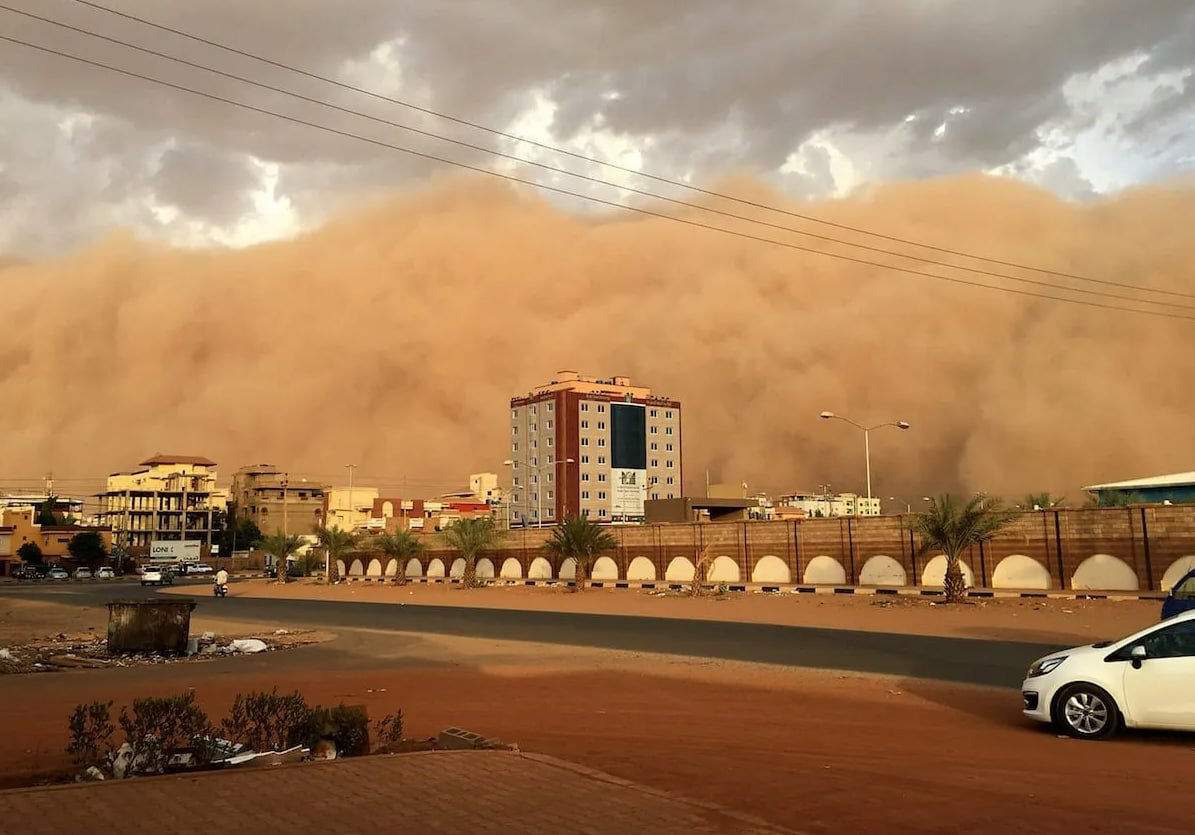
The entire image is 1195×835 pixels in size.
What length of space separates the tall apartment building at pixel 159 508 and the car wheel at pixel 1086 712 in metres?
129

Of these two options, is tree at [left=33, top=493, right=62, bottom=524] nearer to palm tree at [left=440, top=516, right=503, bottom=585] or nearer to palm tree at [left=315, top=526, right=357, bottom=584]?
palm tree at [left=315, top=526, right=357, bottom=584]

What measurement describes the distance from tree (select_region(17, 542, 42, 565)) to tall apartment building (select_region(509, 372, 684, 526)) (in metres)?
54.4

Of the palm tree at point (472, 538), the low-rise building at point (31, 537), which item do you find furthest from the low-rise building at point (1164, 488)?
the low-rise building at point (31, 537)

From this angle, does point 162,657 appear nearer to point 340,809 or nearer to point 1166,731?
point 340,809

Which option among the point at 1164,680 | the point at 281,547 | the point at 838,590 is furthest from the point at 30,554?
the point at 1164,680

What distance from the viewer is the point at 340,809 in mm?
5992

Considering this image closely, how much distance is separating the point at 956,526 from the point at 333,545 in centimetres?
5041

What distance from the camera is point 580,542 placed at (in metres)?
47.3

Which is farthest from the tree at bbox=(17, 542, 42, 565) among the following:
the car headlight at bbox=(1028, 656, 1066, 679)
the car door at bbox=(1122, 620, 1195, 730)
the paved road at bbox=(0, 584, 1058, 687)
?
the car door at bbox=(1122, 620, 1195, 730)

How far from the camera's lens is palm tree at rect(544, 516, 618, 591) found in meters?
47.3

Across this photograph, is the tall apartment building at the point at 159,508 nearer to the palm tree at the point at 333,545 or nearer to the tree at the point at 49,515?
the tree at the point at 49,515

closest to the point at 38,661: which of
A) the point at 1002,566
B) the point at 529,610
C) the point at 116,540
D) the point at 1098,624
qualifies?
the point at 529,610

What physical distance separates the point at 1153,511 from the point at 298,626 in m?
26.6

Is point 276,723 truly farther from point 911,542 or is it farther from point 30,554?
point 30,554
